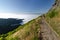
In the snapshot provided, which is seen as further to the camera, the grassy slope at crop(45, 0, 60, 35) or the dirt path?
the grassy slope at crop(45, 0, 60, 35)

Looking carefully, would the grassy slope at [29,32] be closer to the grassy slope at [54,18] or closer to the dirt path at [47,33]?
the dirt path at [47,33]

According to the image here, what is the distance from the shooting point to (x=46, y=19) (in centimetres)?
1883

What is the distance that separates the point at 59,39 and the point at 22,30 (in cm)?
369

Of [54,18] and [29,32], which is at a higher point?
Answer: [54,18]

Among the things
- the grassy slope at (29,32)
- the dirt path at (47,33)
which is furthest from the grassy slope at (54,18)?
the grassy slope at (29,32)

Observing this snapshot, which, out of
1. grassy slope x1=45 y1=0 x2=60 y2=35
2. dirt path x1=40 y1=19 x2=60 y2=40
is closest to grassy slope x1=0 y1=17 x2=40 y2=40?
dirt path x1=40 y1=19 x2=60 y2=40

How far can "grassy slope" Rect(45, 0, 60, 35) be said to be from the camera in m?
17.9

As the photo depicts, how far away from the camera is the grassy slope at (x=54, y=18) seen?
17.9 m

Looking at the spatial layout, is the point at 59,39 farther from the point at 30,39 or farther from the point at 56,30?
the point at 30,39

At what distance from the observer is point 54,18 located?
18.7 metres

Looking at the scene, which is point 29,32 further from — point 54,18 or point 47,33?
point 54,18

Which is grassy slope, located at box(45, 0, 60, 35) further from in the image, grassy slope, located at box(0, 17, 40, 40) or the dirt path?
grassy slope, located at box(0, 17, 40, 40)

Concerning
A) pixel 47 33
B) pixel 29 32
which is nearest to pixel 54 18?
pixel 47 33

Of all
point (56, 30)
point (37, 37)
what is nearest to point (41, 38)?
point (37, 37)
